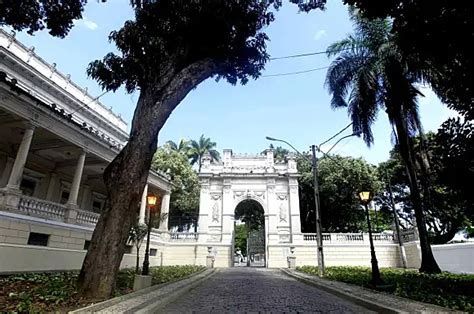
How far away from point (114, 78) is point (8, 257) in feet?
24.3

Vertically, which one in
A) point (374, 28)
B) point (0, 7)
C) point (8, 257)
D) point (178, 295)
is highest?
point (374, 28)

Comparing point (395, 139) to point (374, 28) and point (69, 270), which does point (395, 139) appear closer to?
point (374, 28)

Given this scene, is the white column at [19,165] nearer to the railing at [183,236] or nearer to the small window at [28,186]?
the small window at [28,186]

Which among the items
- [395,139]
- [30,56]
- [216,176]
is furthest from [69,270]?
[395,139]

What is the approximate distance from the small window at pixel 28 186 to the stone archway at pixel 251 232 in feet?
52.5

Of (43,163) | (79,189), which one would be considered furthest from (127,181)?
(79,189)

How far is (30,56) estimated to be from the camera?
18.0 metres

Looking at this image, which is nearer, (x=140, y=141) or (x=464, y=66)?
(x=140, y=141)

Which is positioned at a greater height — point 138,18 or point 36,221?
point 138,18

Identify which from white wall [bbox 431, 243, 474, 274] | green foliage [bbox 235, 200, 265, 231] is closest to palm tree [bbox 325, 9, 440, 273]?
white wall [bbox 431, 243, 474, 274]

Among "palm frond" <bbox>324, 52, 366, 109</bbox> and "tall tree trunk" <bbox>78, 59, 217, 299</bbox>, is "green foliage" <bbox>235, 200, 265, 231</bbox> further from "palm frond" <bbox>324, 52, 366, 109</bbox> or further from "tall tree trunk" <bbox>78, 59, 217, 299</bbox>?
"tall tree trunk" <bbox>78, 59, 217, 299</bbox>

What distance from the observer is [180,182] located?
111ft

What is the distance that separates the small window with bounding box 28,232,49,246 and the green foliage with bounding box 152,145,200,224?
2018 centimetres

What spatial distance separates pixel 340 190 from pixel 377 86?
16.0 metres
